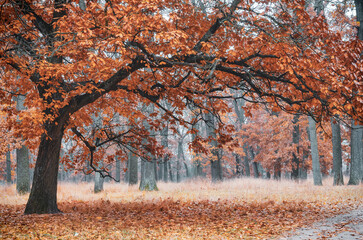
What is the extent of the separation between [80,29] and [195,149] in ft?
16.5

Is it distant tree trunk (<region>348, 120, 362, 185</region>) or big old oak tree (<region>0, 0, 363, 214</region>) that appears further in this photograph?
distant tree trunk (<region>348, 120, 362, 185</region>)

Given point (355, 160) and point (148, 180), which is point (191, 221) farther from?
point (355, 160)

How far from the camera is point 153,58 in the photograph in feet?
23.8

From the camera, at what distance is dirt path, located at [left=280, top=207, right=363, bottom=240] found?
559 centimetres

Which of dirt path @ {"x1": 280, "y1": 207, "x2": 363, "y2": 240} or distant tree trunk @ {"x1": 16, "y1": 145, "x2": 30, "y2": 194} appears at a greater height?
distant tree trunk @ {"x1": 16, "y1": 145, "x2": 30, "y2": 194}

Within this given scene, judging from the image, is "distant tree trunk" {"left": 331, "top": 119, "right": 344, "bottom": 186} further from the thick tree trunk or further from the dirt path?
the thick tree trunk

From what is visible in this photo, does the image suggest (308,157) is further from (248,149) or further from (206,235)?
(206,235)

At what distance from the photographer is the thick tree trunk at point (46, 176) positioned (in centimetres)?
818

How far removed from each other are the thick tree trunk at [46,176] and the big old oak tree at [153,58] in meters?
0.03

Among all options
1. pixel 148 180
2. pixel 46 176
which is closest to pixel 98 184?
pixel 148 180

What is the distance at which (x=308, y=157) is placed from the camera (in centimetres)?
2650

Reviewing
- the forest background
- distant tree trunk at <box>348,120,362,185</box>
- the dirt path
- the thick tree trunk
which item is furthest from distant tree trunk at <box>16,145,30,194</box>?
distant tree trunk at <box>348,120,362,185</box>

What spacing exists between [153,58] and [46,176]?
170 inches

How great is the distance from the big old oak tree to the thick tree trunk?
3 centimetres
